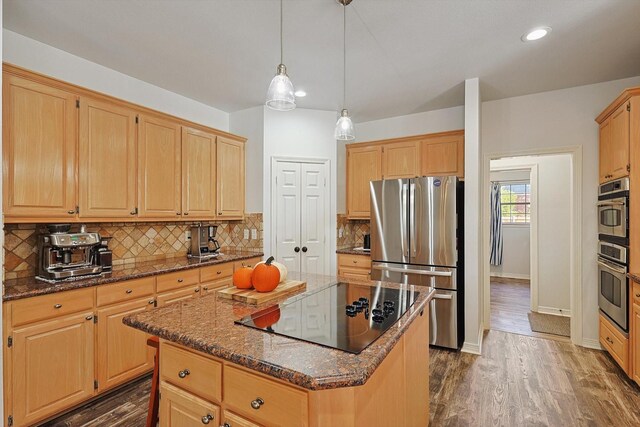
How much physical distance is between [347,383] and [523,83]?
3656 millimetres

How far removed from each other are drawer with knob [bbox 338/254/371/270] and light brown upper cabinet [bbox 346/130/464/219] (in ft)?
1.96

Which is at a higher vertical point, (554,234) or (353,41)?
(353,41)

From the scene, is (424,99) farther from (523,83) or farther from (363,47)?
(363,47)

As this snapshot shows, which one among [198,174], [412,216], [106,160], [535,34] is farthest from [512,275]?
[106,160]

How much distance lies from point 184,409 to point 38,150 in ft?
6.84

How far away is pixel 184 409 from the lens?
52.5 inches

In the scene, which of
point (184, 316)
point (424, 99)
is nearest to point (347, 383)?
point (184, 316)

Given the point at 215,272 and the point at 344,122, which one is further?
the point at 215,272

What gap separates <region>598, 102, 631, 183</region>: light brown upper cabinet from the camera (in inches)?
107

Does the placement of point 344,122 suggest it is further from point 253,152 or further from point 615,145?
point 615,145

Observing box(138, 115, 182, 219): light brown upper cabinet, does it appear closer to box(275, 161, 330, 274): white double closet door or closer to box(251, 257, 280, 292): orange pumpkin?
box(275, 161, 330, 274): white double closet door

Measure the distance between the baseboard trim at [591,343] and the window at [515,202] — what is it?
4132mm

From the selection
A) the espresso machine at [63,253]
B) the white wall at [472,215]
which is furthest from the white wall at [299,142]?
the espresso machine at [63,253]

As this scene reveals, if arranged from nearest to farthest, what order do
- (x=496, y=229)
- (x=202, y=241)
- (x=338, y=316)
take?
(x=338, y=316) < (x=202, y=241) < (x=496, y=229)
